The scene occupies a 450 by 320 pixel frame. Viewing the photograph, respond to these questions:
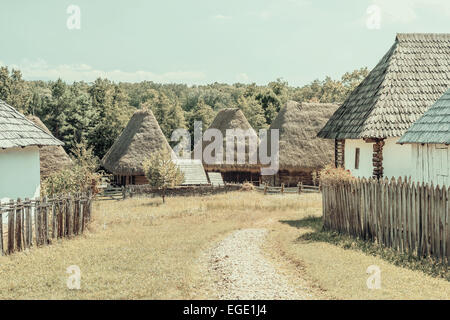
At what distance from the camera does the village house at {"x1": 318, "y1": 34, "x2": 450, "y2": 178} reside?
16.4 meters

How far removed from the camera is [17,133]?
14703 mm

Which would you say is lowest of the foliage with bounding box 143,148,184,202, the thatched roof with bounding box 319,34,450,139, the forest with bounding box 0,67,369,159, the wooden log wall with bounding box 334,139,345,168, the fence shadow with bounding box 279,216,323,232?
the fence shadow with bounding box 279,216,323,232

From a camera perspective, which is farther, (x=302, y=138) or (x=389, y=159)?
(x=302, y=138)

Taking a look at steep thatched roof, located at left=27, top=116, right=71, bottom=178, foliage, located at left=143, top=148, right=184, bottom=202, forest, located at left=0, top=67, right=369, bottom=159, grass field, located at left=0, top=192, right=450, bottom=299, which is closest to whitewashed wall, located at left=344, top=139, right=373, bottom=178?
grass field, located at left=0, top=192, right=450, bottom=299

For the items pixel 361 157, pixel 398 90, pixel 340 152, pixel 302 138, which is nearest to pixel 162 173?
pixel 302 138

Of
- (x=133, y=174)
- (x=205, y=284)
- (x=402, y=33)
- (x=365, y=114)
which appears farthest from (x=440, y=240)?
(x=133, y=174)

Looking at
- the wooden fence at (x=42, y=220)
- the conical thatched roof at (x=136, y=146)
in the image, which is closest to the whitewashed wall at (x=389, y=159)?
the wooden fence at (x=42, y=220)

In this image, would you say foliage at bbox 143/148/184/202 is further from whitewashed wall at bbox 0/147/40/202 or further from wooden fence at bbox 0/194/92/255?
wooden fence at bbox 0/194/92/255

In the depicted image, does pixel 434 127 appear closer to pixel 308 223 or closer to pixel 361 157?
pixel 361 157

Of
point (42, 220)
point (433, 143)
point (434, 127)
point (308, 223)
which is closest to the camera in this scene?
point (42, 220)

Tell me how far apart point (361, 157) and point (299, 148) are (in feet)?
42.7

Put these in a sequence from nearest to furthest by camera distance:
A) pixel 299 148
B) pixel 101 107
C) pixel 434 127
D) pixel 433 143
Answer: pixel 433 143 → pixel 434 127 → pixel 299 148 → pixel 101 107

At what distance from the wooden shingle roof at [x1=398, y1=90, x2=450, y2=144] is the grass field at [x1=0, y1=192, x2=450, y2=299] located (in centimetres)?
404
